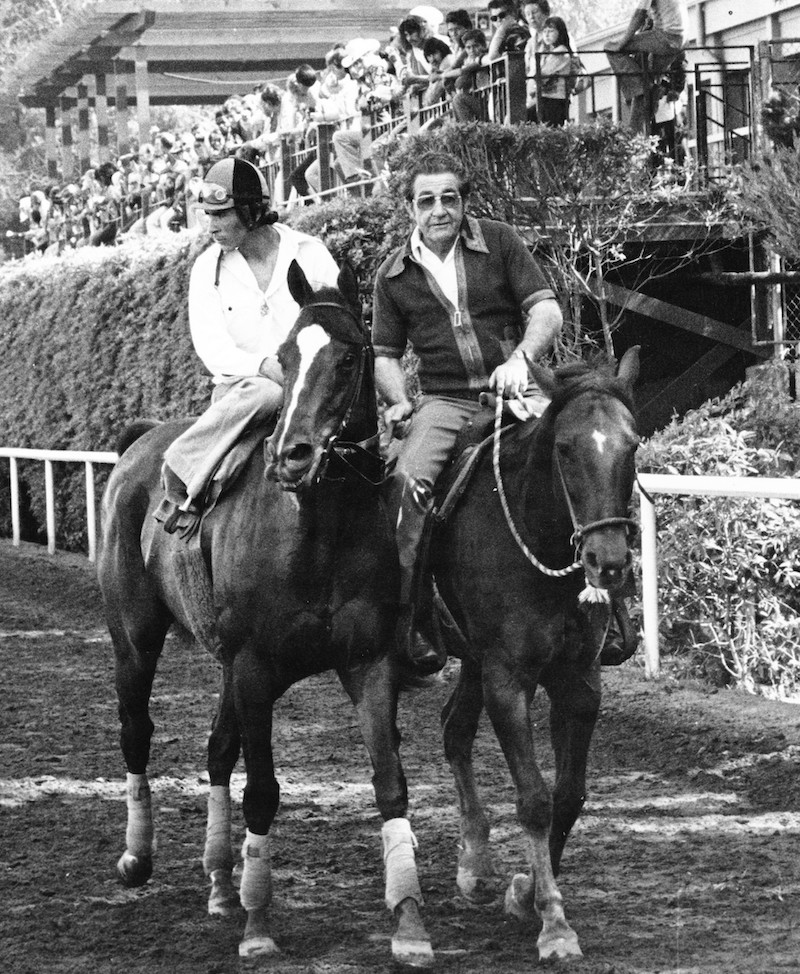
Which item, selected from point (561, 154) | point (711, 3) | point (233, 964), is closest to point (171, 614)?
point (233, 964)

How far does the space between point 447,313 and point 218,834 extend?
1976 millimetres

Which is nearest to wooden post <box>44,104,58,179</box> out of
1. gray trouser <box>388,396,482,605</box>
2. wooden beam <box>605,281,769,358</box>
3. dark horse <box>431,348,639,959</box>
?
wooden beam <box>605,281,769,358</box>

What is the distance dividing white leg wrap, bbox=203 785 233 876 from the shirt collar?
1.93 metres

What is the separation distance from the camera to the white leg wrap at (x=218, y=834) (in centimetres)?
531

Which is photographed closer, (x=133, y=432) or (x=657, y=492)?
(x=133, y=432)

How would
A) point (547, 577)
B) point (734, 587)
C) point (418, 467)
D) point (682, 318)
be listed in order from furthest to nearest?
1. point (682, 318)
2. point (734, 587)
3. point (418, 467)
4. point (547, 577)

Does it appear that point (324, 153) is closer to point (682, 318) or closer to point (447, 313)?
point (682, 318)

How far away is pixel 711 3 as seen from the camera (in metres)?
17.2

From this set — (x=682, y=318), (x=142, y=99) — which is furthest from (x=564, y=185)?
(x=142, y=99)

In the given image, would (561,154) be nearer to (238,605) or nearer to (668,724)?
(668,724)

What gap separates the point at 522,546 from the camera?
482 cm

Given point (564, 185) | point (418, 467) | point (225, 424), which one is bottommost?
point (418, 467)

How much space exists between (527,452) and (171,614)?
5.96 ft

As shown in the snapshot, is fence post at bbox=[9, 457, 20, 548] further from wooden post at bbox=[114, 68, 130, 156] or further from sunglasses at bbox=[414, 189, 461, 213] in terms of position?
sunglasses at bbox=[414, 189, 461, 213]
